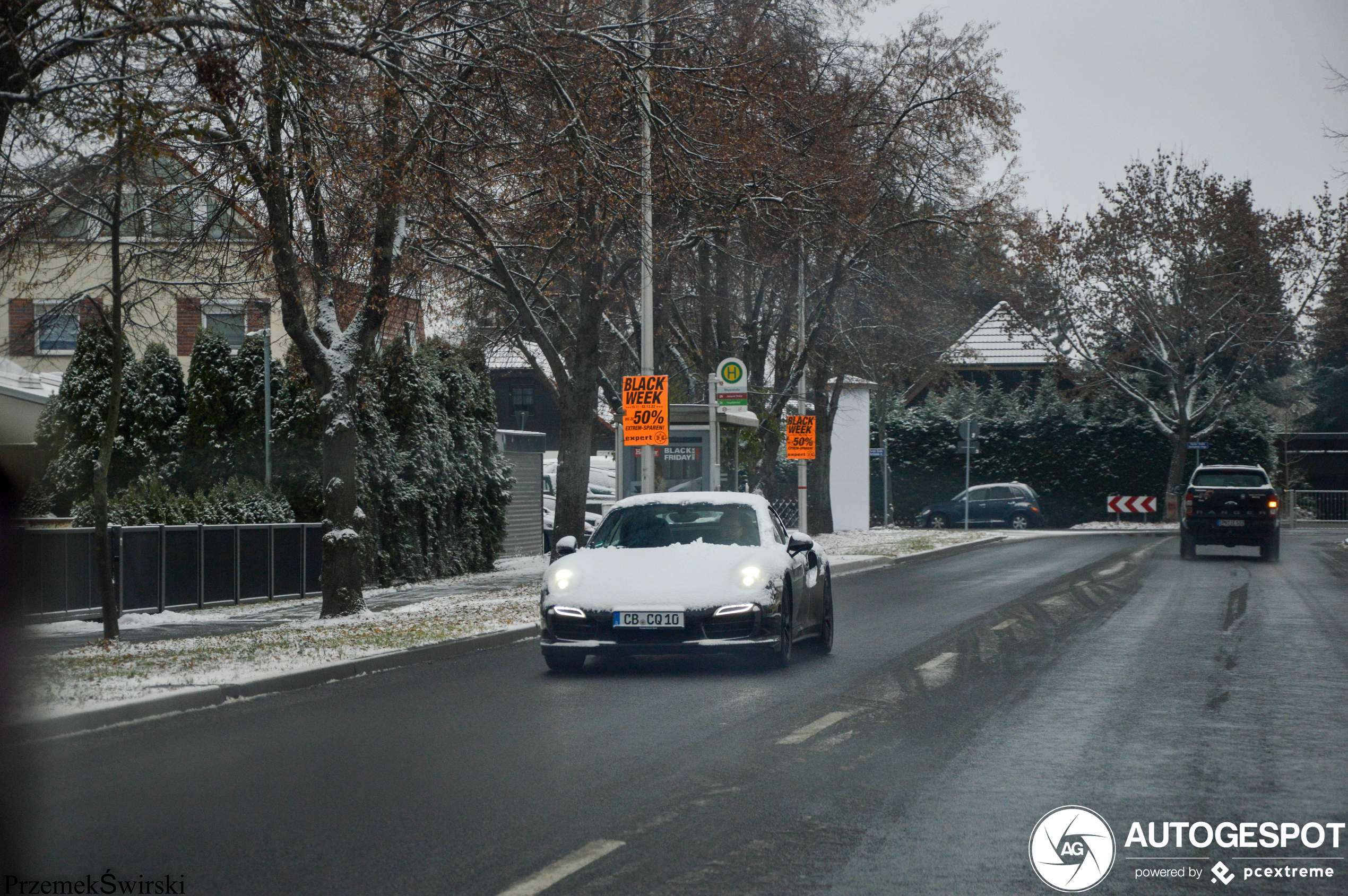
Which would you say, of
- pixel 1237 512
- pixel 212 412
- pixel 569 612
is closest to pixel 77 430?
pixel 212 412

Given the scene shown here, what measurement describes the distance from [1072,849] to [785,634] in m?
6.26

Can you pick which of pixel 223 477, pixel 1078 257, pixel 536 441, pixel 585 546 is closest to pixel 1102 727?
pixel 585 546

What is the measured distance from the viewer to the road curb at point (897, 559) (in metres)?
28.5

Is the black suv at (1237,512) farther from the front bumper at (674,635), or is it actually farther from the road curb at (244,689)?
the front bumper at (674,635)

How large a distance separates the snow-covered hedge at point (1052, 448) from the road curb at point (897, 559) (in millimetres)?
14191

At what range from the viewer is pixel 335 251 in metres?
18.1

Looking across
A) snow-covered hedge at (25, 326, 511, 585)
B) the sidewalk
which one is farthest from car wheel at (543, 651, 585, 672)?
snow-covered hedge at (25, 326, 511, 585)

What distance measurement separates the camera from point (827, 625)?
45.2 feet

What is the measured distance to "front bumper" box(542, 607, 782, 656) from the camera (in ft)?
38.7

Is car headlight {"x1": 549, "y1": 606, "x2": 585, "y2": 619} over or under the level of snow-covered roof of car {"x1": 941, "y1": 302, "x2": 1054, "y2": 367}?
under

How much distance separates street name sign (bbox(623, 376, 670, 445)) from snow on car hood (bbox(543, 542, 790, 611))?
9234mm

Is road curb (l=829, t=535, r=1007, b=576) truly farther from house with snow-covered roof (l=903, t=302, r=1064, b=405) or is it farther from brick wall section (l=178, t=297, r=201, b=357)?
house with snow-covered roof (l=903, t=302, r=1064, b=405)

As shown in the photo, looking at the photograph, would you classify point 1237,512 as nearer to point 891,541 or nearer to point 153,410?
point 891,541

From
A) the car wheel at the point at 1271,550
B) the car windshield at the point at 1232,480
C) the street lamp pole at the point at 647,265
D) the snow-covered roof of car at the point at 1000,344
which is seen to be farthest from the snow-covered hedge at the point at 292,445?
the snow-covered roof of car at the point at 1000,344
